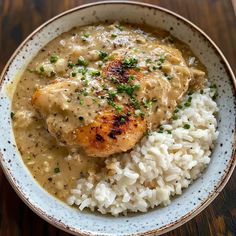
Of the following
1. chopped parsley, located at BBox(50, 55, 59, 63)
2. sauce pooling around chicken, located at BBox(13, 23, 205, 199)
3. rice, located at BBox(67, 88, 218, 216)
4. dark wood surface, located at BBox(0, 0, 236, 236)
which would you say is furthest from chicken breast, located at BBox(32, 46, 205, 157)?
dark wood surface, located at BBox(0, 0, 236, 236)

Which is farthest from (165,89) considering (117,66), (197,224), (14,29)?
(14,29)

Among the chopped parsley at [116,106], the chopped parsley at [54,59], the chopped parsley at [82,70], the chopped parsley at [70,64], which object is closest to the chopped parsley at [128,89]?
the chopped parsley at [116,106]

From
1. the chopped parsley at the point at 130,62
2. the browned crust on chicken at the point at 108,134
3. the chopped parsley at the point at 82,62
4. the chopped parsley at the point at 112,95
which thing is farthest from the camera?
the chopped parsley at the point at 82,62

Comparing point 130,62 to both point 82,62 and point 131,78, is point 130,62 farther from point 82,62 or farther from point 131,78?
point 82,62

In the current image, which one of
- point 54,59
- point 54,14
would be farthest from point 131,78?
point 54,14

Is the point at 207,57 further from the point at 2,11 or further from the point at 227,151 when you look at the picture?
the point at 2,11

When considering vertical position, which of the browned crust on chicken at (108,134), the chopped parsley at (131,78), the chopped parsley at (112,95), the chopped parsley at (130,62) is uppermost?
the chopped parsley at (130,62)

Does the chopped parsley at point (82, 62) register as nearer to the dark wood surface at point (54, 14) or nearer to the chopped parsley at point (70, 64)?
the chopped parsley at point (70, 64)
